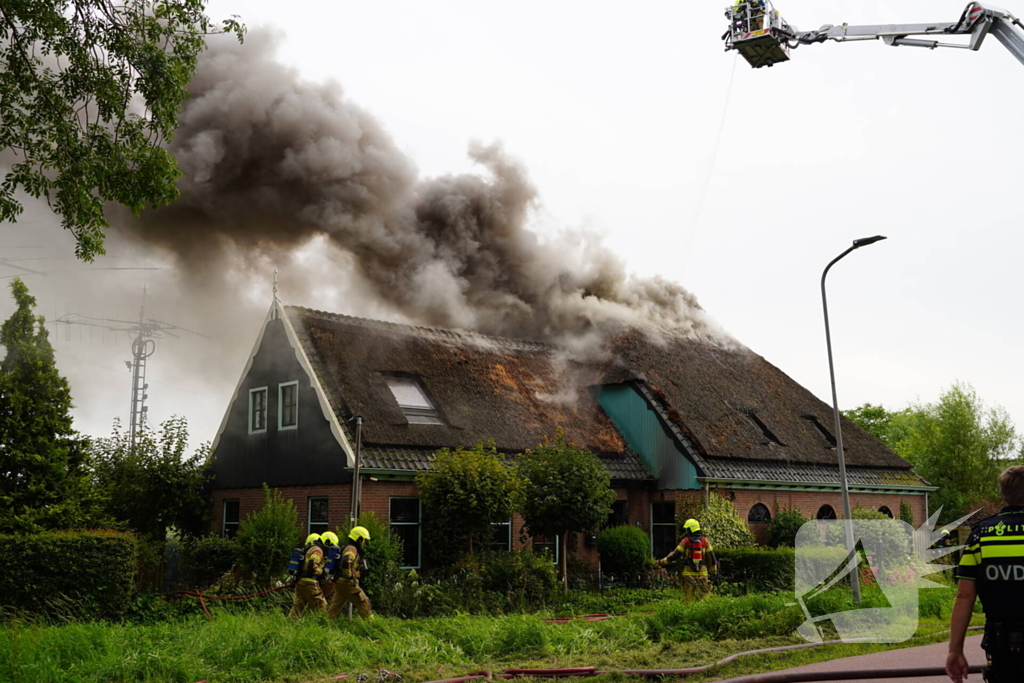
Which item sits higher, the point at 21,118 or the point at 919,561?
the point at 21,118

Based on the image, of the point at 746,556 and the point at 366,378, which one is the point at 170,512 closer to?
A: the point at 366,378

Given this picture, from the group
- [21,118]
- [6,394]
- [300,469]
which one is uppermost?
[21,118]

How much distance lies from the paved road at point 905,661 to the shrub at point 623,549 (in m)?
10.5

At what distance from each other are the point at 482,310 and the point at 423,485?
9137 millimetres

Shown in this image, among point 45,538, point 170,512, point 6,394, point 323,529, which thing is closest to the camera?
point 45,538

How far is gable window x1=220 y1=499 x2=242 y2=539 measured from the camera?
23.8m

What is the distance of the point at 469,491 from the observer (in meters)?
18.7

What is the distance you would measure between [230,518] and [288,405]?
3980 mm

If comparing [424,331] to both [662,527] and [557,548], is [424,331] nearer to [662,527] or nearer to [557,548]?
[557,548]

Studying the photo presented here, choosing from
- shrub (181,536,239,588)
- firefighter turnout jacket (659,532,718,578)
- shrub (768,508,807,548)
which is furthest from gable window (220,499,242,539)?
shrub (768,508,807,548)

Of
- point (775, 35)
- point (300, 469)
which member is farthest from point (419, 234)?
point (775, 35)

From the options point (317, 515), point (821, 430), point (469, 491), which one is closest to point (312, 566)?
point (469, 491)

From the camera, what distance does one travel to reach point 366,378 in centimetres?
2197

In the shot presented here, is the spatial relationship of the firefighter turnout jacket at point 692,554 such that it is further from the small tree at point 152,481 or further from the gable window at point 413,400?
the small tree at point 152,481
